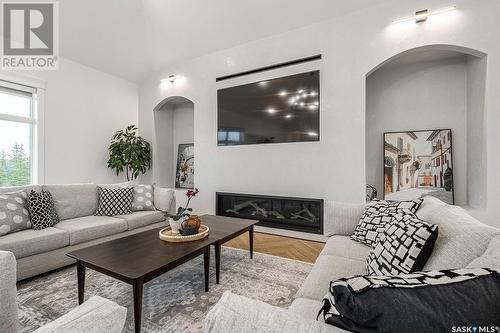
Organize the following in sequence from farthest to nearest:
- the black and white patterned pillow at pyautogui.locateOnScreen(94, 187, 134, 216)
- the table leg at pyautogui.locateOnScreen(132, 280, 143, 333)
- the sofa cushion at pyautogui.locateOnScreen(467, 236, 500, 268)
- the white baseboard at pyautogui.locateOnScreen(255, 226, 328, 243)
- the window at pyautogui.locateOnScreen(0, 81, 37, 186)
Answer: the window at pyautogui.locateOnScreen(0, 81, 37, 186) < the white baseboard at pyautogui.locateOnScreen(255, 226, 328, 243) < the black and white patterned pillow at pyautogui.locateOnScreen(94, 187, 134, 216) < the table leg at pyautogui.locateOnScreen(132, 280, 143, 333) < the sofa cushion at pyautogui.locateOnScreen(467, 236, 500, 268)

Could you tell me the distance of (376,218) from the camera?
1850mm

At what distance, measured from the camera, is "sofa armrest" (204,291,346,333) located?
0.62 m

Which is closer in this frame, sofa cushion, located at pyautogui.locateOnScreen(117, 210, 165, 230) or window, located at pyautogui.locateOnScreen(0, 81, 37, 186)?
sofa cushion, located at pyautogui.locateOnScreen(117, 210, 165, 230)

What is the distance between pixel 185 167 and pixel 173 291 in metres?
3.62

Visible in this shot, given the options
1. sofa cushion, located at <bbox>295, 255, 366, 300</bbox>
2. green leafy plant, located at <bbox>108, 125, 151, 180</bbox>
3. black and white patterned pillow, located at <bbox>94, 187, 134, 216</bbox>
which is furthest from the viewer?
green leafy plant, located at <bbox>108, 125, 151, 180</bbox>

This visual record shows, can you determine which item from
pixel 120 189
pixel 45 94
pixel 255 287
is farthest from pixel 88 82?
pixel 255 287

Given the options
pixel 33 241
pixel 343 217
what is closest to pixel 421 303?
pixel 343 217

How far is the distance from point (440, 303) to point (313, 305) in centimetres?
61

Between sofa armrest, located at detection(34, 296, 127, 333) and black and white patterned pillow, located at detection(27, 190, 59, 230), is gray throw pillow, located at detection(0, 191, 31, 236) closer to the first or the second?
black and white patterned pillow, located at detection(27, 190, 59, 230)

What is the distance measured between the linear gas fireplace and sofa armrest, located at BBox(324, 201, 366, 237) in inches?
44.7

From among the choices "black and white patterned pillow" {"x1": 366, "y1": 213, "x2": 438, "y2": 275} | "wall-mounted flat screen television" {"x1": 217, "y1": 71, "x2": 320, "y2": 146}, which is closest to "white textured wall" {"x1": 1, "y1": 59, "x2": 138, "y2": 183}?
"wall-mounted flat screen television" {"x1": 217, "y1": 71, "x2": 320, "y2": 146}

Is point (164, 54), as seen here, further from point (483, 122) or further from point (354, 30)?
point (483, 122)

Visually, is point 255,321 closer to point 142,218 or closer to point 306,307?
point 306,307

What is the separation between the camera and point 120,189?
3.15 metres
